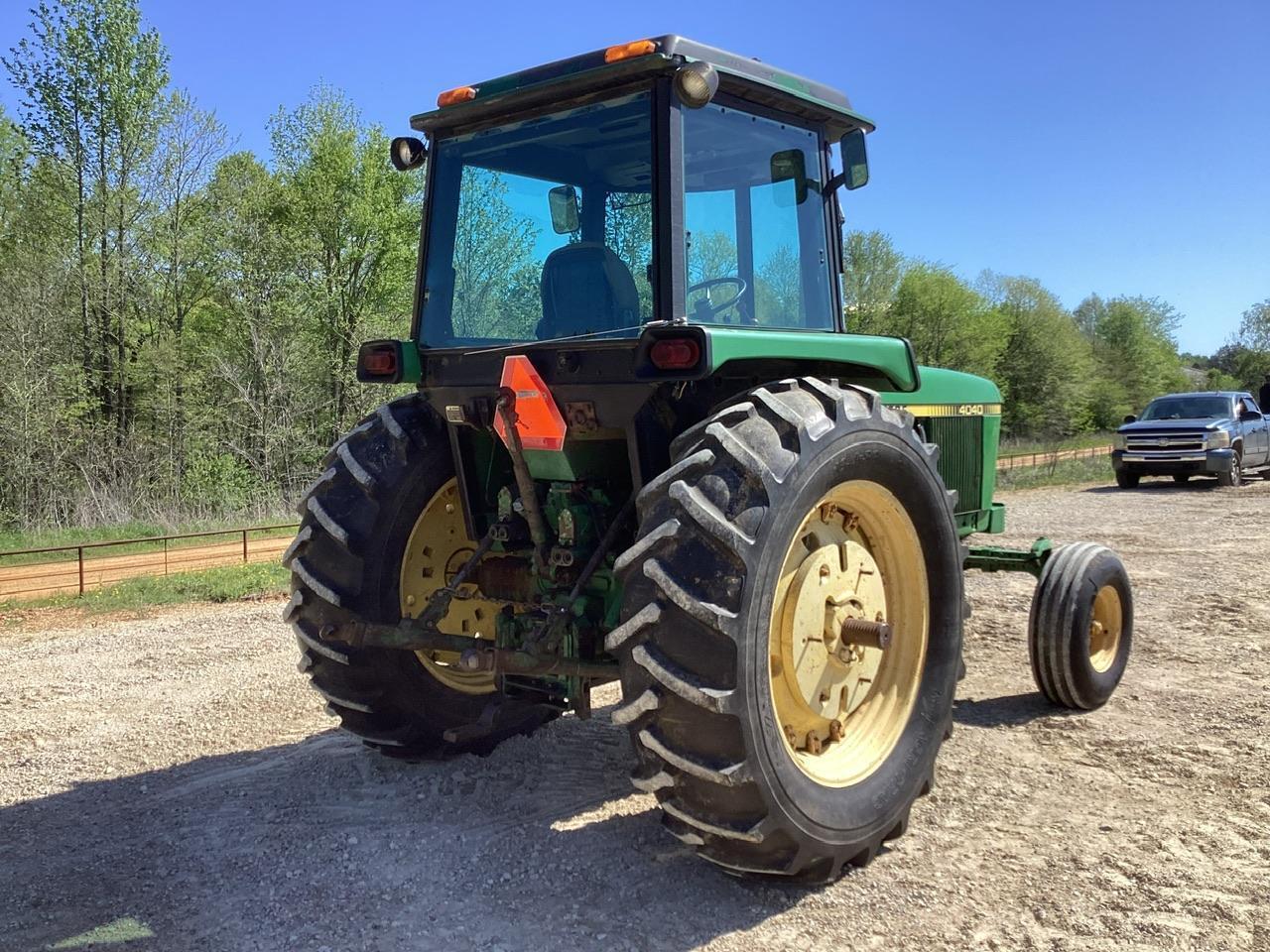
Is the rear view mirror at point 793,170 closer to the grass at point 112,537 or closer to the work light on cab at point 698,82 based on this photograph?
the work light on cab at point 698,82

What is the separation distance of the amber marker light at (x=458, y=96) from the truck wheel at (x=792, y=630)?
5.18 ft

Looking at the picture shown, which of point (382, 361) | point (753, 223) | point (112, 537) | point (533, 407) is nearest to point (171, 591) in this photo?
point (112, 537)

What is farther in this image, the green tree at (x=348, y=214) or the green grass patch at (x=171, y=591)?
the green tree at (x=348, y=214)

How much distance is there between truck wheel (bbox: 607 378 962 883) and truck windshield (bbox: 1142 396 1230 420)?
57.1 feet

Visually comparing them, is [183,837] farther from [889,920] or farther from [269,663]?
[269,663]

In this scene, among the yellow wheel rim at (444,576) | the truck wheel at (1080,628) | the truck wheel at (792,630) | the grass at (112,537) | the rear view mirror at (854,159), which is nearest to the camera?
the truck wheel at (792,630)

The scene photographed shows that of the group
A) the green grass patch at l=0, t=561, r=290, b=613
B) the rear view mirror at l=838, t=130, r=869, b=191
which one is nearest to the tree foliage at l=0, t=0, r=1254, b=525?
the green grass patch at l=0, t=561, r=290, b=613

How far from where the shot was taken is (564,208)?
4156mm

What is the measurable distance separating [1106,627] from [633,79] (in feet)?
13.0

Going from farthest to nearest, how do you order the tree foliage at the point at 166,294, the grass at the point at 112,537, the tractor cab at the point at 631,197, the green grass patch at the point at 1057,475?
the green grass patch at the point at 1057,475, the tree foliage at the point at 166,294, the grass at the point at 112,537, the tractor cab at the point at 631,197

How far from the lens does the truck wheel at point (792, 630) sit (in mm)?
2982

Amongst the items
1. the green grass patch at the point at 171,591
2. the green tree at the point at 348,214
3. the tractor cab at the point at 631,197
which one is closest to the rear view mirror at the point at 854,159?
the tractor cab at the point at 631,197

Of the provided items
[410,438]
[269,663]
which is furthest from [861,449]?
[269,663]

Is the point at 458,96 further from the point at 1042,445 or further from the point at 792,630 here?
the point at 1042,445
